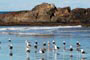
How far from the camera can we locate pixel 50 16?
113875 millimetres

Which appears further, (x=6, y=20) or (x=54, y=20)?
(x=6, y=20)

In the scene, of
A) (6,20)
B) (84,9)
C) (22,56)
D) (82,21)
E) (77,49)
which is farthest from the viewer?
(6,20)

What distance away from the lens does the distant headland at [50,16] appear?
108 m

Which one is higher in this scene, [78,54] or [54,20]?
[78,54]

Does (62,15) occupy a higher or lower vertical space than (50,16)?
higher

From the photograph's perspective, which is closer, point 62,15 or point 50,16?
point 62,15

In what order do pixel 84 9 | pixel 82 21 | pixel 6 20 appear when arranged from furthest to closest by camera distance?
pixel 6 20
pixel 84 9
pixel 82 21

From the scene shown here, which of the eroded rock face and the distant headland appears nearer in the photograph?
the distant headland

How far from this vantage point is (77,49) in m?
32.4

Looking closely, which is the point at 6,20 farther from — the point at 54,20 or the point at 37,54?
the point at 37,54

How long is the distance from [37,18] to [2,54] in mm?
86947

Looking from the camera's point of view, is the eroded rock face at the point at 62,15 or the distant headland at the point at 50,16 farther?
the eroded rock face at the point at 62,15

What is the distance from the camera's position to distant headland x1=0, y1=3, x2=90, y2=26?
108 metres

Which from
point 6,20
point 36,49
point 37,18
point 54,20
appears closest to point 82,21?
point 54,20
